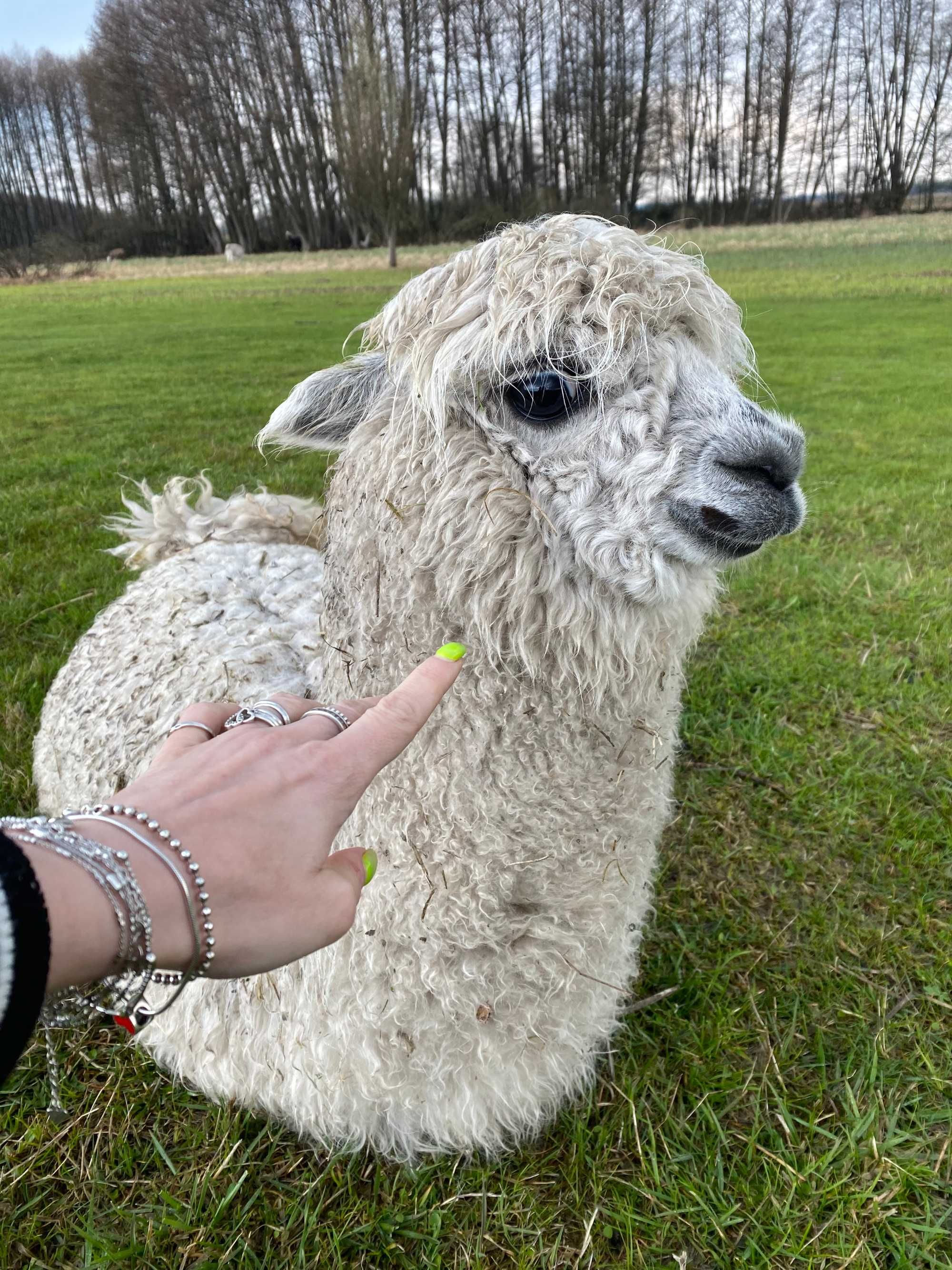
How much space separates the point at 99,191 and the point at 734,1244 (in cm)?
5974

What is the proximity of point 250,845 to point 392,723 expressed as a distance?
22 cm

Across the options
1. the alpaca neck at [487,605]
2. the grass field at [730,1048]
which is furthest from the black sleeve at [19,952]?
the grass field at [730,1048]

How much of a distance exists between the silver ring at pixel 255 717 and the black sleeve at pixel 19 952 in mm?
378

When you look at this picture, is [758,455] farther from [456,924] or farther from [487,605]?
[456,924]

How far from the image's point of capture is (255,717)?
1.10 metres

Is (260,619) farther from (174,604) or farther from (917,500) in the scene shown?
(917,500)

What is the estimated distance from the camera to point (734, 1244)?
1.76 metres

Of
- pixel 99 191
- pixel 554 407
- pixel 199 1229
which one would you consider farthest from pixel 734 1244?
pixel 99 191

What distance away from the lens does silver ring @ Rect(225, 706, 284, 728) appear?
3.57ft

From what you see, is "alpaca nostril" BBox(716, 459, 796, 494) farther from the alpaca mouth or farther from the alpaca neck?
the alpaca neck

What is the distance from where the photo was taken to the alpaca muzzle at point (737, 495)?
50.4 inches

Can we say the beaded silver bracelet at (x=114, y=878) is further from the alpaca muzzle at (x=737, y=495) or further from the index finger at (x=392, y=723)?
the alpaca muzzle at (x=737, y=495)

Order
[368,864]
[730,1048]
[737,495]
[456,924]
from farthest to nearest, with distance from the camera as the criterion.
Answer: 1. [730,1048]
2. [456,924]
3. [737,495]
4. [368,864]

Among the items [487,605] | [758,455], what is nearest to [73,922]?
[487,605]
